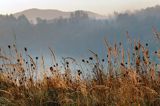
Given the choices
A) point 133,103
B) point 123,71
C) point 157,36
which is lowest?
point 133,103

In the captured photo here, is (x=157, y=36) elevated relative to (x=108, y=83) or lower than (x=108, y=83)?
elevated

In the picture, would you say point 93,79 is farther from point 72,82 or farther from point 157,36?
point 157,36

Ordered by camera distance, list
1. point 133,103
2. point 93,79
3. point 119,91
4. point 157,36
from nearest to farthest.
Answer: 1. point 133,103
2. point 119,91
3. point 157,36
4. point 93,79

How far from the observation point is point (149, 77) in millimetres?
8203

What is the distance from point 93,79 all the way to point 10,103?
1621 mm

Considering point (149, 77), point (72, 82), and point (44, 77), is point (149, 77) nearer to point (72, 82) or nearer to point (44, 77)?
point (72, 82)

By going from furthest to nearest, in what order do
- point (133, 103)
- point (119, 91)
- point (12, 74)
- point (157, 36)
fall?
point (12, 74), point (157, 36), point (119, 91), point (133, 103)

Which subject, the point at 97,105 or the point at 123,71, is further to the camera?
the point at 123,71

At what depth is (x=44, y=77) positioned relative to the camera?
9.49 m

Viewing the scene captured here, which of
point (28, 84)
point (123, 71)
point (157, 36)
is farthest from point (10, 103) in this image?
point (157, 36)

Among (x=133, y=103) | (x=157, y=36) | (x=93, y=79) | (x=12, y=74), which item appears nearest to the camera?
(x=133, y=103)

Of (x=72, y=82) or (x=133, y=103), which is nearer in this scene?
(x=133, y=103)

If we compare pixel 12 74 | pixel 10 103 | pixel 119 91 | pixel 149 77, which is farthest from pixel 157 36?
pixel 12 74

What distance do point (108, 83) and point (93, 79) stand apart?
0.96 metres
